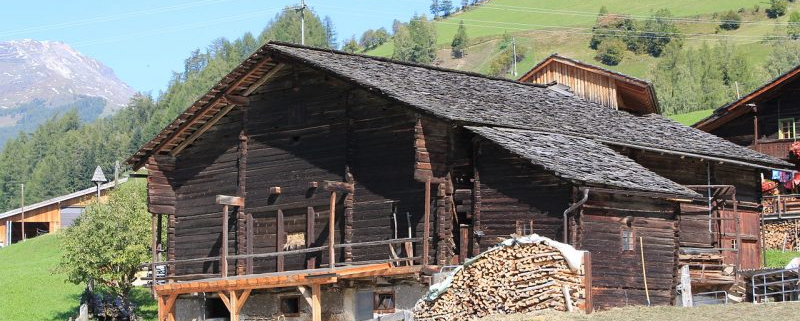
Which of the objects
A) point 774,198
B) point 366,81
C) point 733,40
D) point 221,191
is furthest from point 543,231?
point 733,40

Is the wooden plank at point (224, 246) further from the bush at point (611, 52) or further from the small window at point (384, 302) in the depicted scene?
the bush at point (611, 52)

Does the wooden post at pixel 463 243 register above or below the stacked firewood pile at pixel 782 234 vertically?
above

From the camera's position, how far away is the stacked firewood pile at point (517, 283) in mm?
29516

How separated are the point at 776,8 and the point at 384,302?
15416 centimetres

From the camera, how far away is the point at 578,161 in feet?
110

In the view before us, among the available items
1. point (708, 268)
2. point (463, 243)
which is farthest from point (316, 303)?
point (708, 268)

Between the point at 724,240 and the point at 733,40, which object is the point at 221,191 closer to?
the point at 724,240

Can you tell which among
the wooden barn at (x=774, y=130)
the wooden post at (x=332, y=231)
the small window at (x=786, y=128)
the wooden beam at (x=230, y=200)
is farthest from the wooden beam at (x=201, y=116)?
the small window at (x=786, y=128)

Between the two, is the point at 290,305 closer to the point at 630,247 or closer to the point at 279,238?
the point at 279,238

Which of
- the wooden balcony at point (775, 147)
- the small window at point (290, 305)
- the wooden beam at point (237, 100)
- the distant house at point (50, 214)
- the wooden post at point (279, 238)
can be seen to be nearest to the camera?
the small window at point (290, 305)

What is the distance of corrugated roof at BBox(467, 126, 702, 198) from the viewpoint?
105 feet

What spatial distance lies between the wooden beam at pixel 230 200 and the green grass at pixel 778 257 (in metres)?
18.6

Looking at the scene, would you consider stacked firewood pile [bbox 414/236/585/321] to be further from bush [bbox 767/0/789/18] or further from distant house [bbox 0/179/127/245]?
bush [bbox 767/0/789/18]

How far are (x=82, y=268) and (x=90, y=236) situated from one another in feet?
4.24
